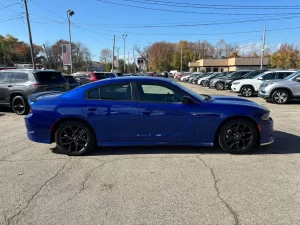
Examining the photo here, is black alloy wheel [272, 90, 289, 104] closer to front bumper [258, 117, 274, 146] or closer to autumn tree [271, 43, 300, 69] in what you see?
front bumper [258, 117, 274, 146]

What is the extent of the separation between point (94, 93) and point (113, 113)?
567mm

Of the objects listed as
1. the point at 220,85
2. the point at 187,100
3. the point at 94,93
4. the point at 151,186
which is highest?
the point at 94,93

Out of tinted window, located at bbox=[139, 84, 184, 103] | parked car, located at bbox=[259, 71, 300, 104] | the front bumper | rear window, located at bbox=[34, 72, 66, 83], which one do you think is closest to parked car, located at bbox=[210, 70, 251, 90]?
parked car, located at bbox=[259, 71, 300, 104]

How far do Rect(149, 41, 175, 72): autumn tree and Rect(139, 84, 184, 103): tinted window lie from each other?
348ft

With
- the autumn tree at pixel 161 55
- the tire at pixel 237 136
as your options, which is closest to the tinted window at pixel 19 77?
the tire at pixel 237 136

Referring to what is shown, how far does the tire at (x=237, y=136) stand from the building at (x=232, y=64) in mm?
68341

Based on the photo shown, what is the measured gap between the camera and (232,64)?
7231 centimetres

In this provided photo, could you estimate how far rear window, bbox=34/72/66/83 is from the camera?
10.1 meters

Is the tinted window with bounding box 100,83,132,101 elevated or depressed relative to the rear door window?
depressed

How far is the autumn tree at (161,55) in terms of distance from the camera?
360 ft

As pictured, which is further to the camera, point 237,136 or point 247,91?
point 247,91

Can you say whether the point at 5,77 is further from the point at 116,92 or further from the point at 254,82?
the point at 254,82

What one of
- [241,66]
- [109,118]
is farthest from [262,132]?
[241,66]

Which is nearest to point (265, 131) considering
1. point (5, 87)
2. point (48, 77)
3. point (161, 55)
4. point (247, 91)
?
point (48, 77)
